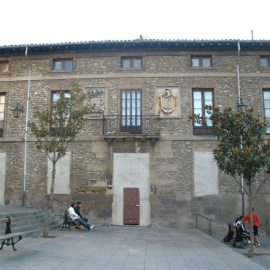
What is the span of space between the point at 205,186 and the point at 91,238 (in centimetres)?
647

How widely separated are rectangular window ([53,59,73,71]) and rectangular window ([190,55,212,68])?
244 inches

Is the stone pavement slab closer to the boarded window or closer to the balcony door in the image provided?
the boarded window

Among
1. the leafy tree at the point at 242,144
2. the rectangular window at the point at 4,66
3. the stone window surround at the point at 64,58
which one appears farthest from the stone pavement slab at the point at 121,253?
the rectangular window at the point at 4,66

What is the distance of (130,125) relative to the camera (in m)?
16.4

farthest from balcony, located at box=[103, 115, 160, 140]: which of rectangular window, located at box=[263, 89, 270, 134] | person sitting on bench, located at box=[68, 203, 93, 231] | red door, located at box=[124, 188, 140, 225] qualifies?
rectangular window, located at box=[263, 89, 270, 134]

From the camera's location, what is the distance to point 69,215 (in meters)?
13.9

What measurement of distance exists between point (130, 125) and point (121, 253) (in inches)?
326

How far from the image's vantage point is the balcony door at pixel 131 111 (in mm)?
16406

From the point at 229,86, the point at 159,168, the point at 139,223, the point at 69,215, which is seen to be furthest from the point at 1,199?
the point at 229,86

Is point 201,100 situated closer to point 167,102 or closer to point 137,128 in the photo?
point 167,102

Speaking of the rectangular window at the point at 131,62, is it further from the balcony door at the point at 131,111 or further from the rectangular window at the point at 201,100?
the rectangular window at the point at 201,100

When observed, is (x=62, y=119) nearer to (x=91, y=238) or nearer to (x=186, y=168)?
(x=91, y=238)

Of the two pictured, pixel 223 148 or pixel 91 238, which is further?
pixel 91 238

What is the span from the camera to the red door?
15.8m
